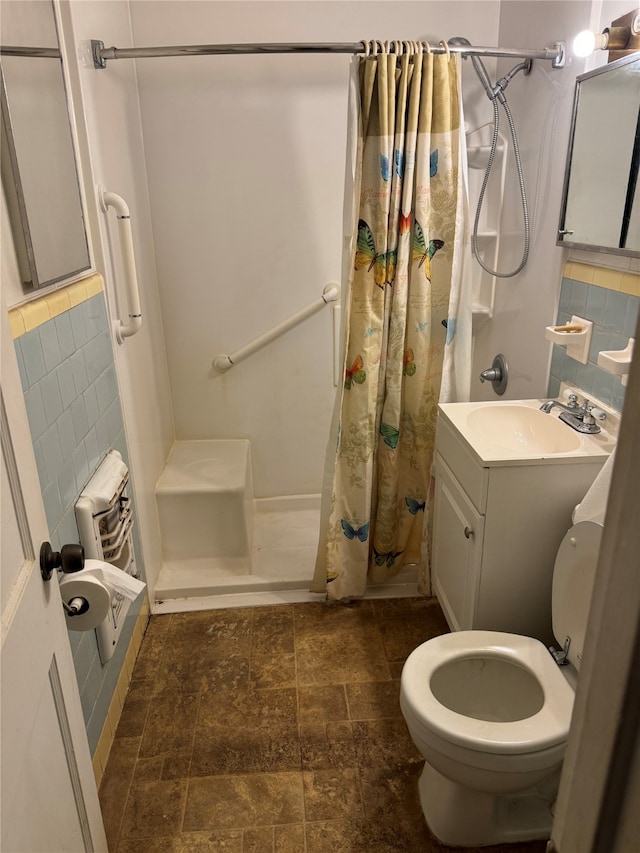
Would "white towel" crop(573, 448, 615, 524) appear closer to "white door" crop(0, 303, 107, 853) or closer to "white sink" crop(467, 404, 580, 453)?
"white sink" crop(467, 404, 580, 453)

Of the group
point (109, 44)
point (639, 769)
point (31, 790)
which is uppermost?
point (109, 44)

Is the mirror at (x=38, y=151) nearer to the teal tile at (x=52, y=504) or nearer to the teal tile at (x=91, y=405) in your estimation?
the teal tile at (x=91, y=405)

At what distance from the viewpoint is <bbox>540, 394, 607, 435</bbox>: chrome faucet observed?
1.74 metres

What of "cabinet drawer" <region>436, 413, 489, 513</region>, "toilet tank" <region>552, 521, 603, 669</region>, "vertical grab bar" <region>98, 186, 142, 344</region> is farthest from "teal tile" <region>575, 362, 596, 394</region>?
"vertical grab bar" <region>98, 186, 142, 344</region>

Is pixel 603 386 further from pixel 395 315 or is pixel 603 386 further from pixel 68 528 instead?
pixel 68 528

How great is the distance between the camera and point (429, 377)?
2213mm

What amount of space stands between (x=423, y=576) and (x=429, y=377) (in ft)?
2.60

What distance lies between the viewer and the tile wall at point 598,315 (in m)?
1.62

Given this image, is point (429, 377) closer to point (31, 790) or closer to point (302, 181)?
point (302, 181)

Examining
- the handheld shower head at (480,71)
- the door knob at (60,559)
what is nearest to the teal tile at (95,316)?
the door knob at (60,559)

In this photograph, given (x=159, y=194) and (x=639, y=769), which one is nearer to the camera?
(x=639, y=769)

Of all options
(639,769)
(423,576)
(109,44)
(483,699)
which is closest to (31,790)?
(639,769)

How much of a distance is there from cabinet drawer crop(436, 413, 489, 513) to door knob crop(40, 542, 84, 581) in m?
1.05

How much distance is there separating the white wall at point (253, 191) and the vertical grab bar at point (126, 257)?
63 centimetres
